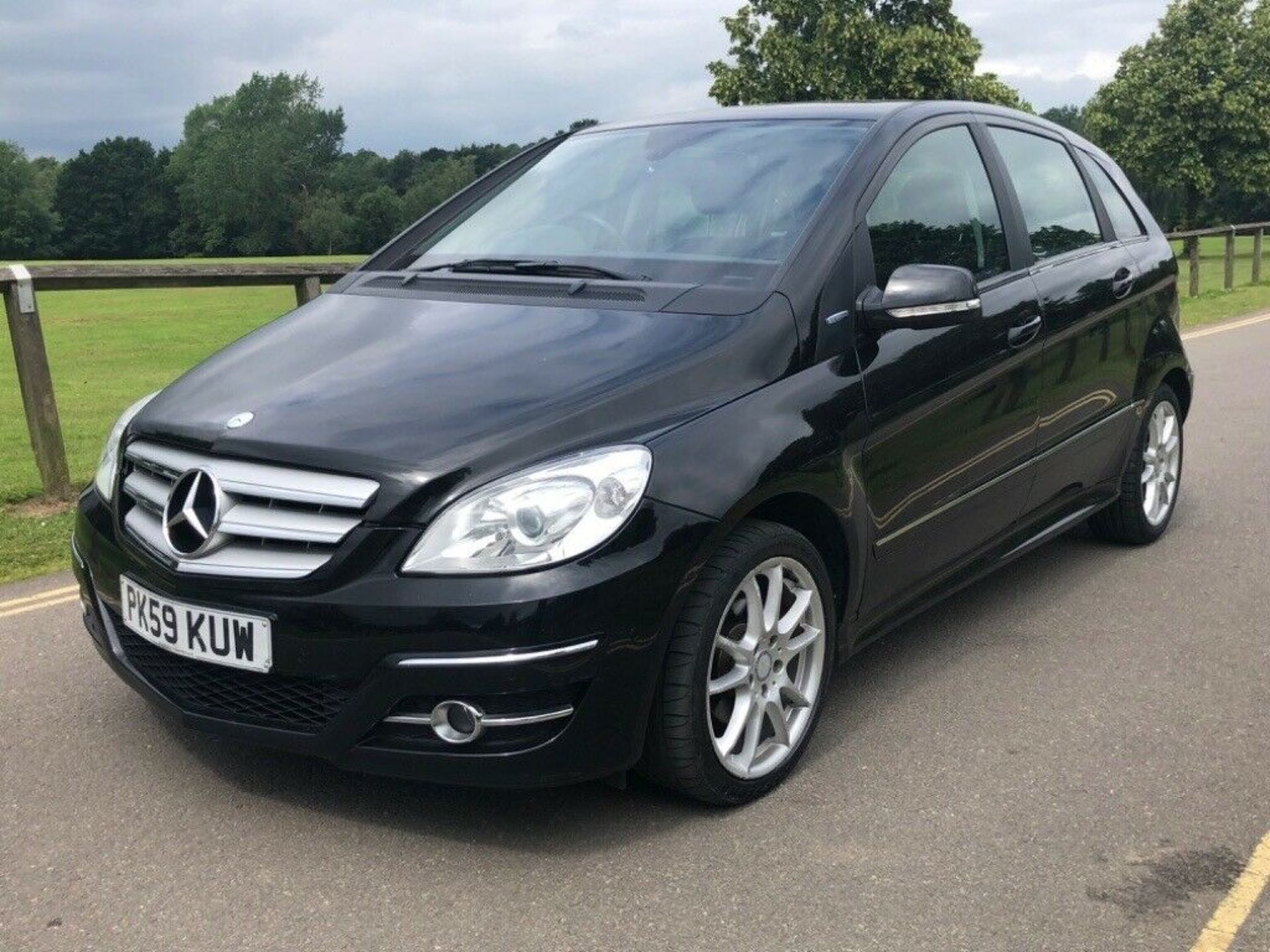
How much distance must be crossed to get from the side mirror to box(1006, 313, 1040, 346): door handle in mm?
640

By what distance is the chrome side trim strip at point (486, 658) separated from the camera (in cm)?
295

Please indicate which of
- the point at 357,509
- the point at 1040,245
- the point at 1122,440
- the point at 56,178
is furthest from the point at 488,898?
the point at 56,178

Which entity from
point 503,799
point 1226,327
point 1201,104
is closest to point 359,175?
Answer: point 1201,104

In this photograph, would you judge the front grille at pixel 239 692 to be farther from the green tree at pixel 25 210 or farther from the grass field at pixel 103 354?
the green tree at pixel 25 210

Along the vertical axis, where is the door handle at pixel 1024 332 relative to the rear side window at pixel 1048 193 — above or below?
below

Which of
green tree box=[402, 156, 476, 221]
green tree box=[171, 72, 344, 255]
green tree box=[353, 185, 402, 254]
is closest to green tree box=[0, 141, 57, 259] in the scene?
green tree box=[171, 72, 344, 255]

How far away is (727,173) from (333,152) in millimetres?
88654

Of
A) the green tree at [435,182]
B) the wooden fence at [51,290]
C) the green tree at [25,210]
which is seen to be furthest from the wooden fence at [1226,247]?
the green tree at [25,210]

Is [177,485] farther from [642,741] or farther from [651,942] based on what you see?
[651,942]

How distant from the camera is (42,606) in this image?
5320 millimetres

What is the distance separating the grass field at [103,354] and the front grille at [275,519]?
3.08 m

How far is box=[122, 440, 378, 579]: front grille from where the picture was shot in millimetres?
3043

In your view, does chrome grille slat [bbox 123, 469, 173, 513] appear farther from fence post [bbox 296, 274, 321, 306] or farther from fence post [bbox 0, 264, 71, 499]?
fence post [bbox 296, 274, 321, 306]

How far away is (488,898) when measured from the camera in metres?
3.01
